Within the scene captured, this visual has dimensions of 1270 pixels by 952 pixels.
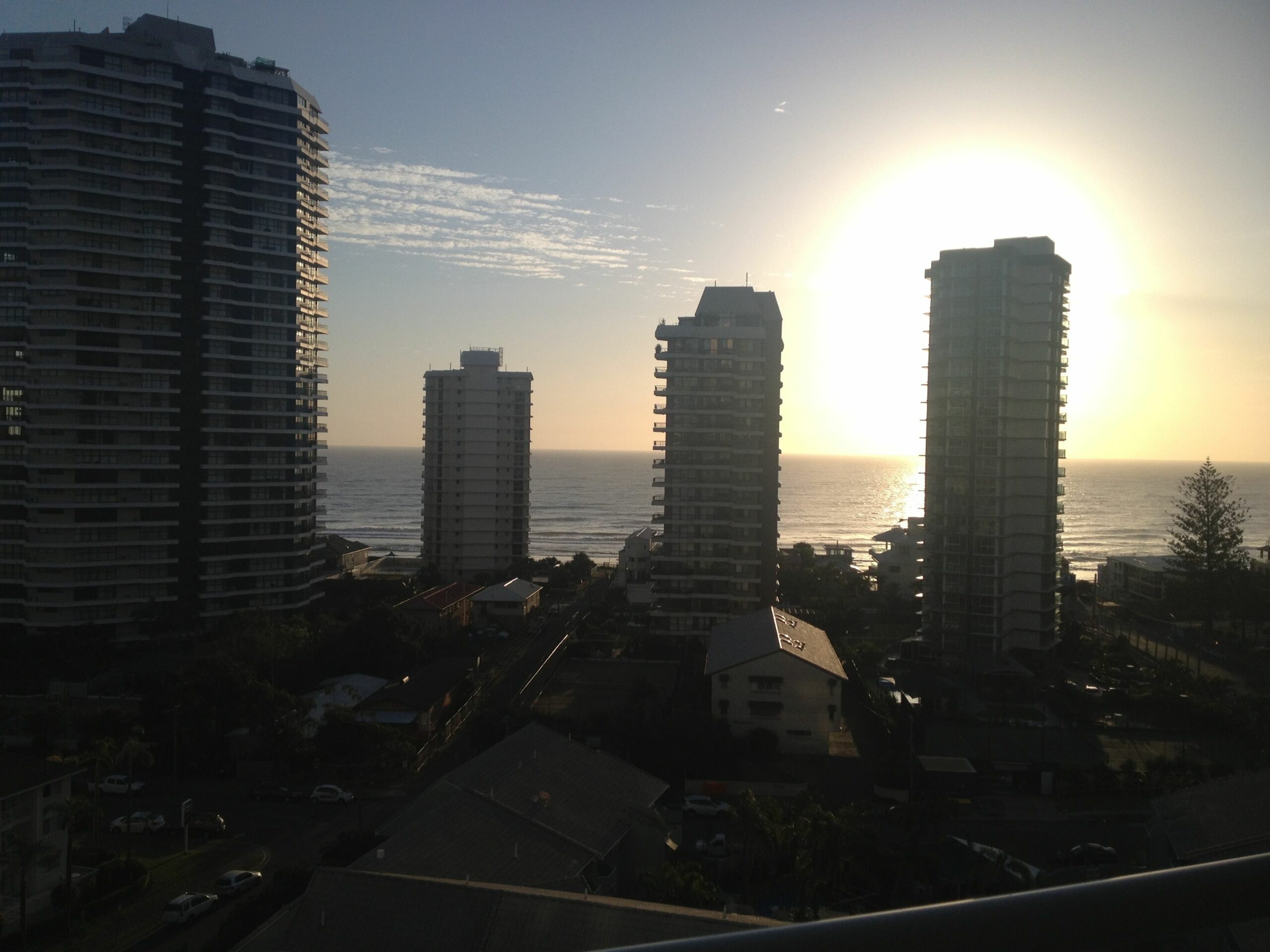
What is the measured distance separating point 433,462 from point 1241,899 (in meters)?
44.7

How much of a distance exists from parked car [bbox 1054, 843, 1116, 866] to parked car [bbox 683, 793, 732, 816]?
16.4ft

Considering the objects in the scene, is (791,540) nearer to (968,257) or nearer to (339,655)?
(968,257)

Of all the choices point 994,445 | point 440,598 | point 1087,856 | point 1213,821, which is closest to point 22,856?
point 1087,856

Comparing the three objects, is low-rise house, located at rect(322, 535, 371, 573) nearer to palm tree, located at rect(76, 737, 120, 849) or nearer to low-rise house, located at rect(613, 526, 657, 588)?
low-rise house, located at rect(613, 526, 657, 588)

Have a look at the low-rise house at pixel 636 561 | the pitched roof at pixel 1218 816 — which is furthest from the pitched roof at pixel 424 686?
the pitched roof at pixel 1218 816

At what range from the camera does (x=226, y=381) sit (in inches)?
1181

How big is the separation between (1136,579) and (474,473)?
2837 cm

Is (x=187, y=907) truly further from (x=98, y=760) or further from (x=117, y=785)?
(x=117, y=785)

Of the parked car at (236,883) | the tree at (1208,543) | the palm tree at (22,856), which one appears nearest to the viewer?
the palm tree at (22,856)

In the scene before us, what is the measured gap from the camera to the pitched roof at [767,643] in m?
19.9

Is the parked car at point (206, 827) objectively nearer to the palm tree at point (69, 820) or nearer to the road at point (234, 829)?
the road at point (234, 829)

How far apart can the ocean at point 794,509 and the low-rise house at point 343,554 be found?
14.3 metres

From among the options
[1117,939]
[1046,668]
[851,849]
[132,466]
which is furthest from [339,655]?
[1117,939]

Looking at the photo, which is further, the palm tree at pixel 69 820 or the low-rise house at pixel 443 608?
the low-rise house at pixel 443 608
